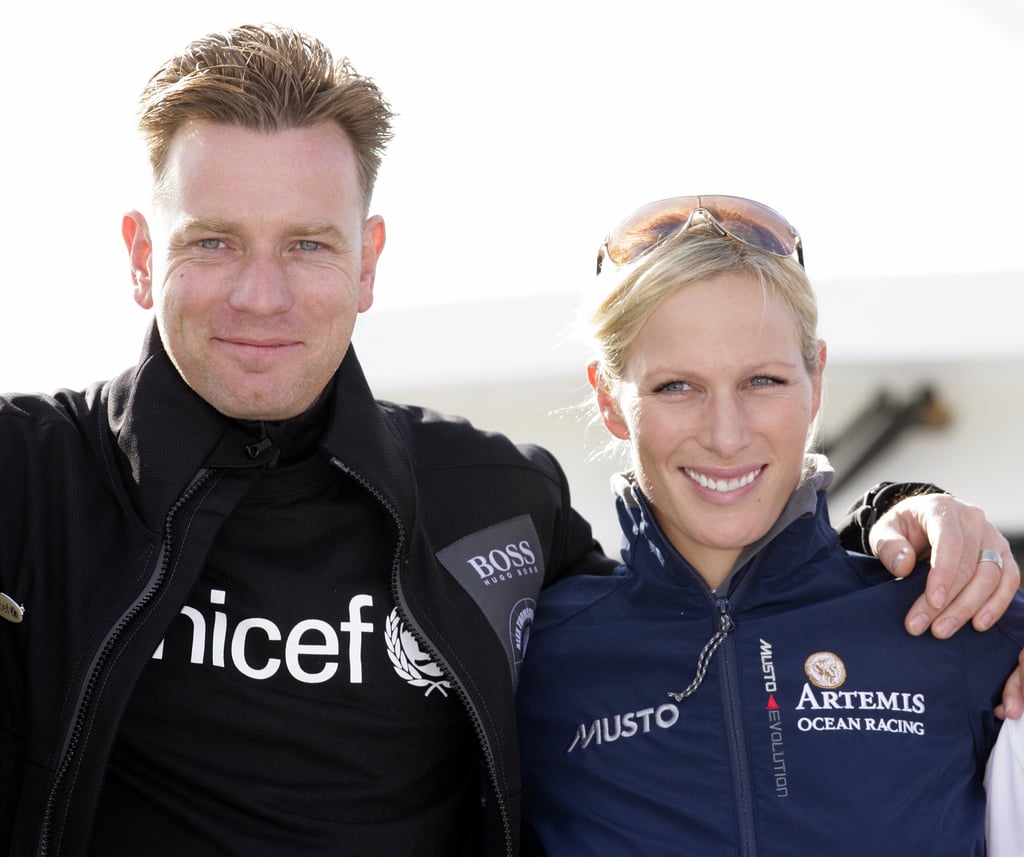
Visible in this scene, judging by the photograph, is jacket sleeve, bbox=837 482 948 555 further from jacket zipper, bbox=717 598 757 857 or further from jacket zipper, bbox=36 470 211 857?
jacket zipper, bbox=36 470 211 857

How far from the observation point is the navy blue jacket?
211 centimetres

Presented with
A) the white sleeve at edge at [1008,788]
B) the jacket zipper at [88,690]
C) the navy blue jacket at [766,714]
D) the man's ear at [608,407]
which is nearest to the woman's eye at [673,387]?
the man's ear at [608,407]

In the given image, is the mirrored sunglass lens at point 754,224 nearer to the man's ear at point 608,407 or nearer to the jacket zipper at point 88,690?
the man's ear at point 608,407

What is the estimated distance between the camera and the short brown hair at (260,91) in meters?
2.36

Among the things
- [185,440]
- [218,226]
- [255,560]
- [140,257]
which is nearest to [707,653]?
[255,560]

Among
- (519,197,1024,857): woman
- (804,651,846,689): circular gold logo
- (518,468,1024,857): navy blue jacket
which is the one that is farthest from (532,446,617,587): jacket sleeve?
(804,651,846,689): circular gold logo

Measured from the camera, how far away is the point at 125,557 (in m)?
2.15

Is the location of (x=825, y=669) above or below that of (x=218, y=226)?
below

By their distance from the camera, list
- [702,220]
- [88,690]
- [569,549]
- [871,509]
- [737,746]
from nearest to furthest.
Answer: [88,690] → [737,746] → [702,220] → [871,509] → [569,549]

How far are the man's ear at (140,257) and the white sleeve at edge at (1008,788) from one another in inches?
66.7

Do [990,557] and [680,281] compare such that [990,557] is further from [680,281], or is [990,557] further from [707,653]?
[680,281]

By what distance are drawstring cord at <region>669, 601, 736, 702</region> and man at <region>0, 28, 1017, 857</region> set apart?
318 mm

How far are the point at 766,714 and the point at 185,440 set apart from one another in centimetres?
110

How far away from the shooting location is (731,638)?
226cm
